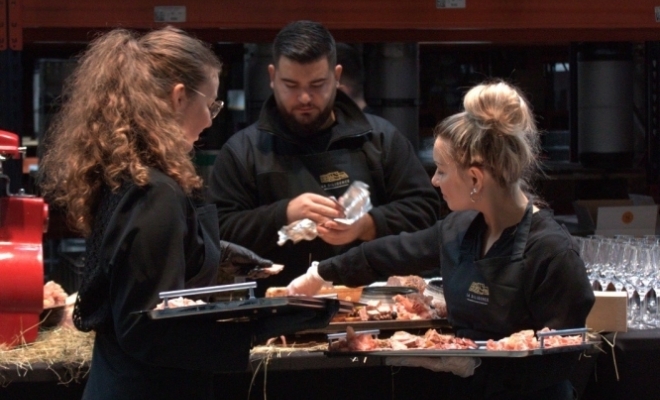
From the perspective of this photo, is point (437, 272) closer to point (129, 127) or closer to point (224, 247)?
point (224, 247)

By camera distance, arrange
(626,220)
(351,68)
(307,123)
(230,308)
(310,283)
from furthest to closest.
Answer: (351,68) → (626,220) → (307,123) → (310,283) → (230,308)

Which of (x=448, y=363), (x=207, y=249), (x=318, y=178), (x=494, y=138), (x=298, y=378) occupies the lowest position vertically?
(x=298, y=378)

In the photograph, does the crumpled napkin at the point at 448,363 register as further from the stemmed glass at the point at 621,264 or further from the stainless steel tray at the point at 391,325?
the stemmed glass at the point at 621,264

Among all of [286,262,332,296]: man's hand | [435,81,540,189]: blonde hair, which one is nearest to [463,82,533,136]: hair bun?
[435,81,540,189]: blonde hair

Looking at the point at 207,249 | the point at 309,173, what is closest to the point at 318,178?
the point at 309,173

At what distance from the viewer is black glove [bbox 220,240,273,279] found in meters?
2.79

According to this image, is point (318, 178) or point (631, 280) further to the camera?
point (318, 178)

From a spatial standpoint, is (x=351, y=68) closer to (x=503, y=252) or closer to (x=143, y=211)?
(x=503, y=252)

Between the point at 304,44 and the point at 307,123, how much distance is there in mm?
278

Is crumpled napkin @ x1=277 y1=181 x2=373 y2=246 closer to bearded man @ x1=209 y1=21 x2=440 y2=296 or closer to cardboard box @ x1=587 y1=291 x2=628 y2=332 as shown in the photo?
bearded man @ x1=209 y1=21 x2=440 y2=296

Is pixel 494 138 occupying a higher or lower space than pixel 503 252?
higher

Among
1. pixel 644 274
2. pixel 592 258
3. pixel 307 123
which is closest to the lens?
pixel 644 274

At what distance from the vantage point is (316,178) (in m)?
3.58

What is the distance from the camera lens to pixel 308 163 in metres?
3.58
